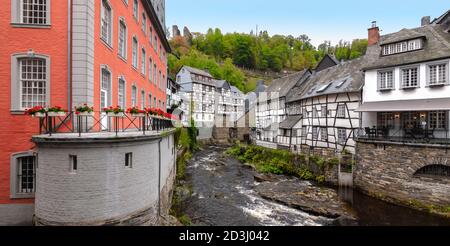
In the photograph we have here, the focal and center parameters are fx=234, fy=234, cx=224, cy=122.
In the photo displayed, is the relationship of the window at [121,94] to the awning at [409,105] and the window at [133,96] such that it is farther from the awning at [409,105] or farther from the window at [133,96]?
the awning at [409,105]

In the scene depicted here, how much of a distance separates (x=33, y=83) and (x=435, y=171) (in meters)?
21.1

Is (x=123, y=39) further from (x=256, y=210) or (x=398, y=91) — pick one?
(x=398, y=91)

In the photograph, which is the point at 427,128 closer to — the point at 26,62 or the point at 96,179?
the point at 96,179

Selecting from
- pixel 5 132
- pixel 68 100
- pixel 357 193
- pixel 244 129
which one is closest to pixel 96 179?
pixel 68 100

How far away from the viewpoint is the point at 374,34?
2259cm

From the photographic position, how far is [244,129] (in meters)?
51.4

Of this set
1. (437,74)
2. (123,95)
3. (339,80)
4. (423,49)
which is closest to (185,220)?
(123,95)

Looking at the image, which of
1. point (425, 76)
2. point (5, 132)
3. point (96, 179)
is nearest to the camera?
point (96, 179)

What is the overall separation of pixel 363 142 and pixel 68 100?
1872 centimetres

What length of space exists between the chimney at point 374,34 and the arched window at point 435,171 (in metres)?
13.2

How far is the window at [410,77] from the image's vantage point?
54.5 feet

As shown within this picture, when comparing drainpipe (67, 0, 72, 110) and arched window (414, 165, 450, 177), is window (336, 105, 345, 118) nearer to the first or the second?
arched window (414, 165, 450, 177)

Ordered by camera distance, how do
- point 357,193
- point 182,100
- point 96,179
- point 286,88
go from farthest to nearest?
point 182,100, point 286,88, point 357,193, point 96,179

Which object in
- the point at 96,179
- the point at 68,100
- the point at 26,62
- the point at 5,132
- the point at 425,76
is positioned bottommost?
the point at 96,179
